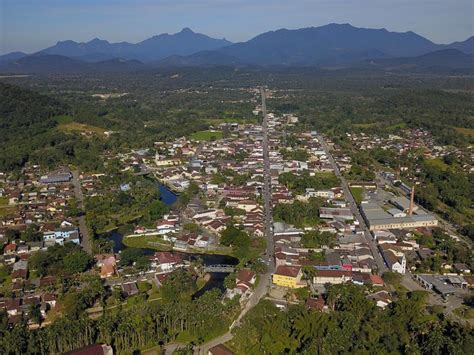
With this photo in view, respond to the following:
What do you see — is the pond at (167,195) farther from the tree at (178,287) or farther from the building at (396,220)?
the building at (396,220)

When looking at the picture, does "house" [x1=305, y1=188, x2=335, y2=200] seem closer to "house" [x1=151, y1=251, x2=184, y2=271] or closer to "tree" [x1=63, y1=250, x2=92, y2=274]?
"house" [x1=151, y1=251, x2=184, y2=271]

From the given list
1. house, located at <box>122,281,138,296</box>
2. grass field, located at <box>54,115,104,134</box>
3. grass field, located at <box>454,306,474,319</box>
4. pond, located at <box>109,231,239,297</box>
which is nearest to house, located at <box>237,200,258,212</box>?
pond, located at <box>109,231,239,297</box>

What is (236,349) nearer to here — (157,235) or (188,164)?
(157,235)

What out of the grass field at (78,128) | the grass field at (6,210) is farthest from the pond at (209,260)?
the grass field at (78,128)

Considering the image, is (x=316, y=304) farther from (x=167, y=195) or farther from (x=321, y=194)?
(x=167, y=195)

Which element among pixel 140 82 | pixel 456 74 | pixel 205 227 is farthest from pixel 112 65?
pixel 205 227

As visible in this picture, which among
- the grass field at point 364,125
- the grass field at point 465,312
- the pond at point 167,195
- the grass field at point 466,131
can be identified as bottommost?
the pond at point 167,195
